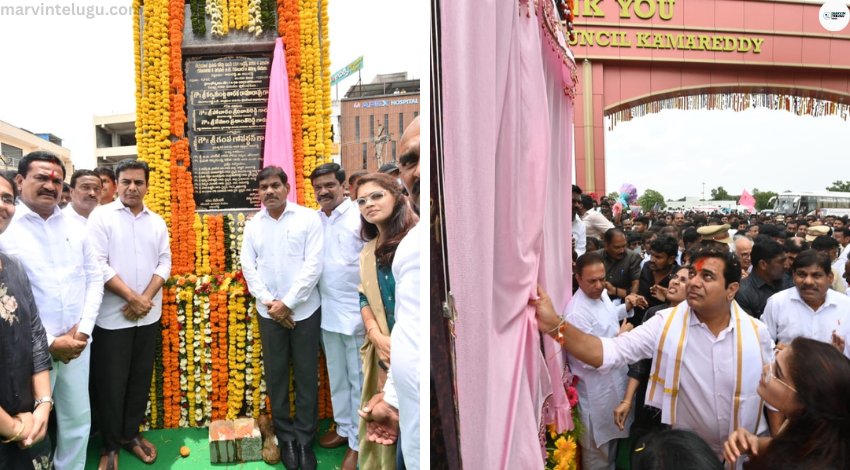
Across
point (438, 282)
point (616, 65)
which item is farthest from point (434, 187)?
point (616, 65)

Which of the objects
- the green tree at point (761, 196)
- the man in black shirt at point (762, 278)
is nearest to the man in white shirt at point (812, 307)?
the man in black shirt at point (762, 278)

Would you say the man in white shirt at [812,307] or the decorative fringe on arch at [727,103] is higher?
the decorative fringe on arch at [727,103]

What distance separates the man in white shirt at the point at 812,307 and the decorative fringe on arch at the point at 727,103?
8288 mm

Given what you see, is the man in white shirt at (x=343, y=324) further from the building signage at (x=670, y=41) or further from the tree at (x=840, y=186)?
the tree at (x=840, y=186)

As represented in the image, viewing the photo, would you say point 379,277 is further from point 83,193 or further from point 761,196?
point 761,196

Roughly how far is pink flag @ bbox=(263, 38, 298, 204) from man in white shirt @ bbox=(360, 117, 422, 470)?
2711 mm

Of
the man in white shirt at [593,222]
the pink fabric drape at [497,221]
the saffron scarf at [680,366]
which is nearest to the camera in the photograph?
the pink fabric drape at [497,221]

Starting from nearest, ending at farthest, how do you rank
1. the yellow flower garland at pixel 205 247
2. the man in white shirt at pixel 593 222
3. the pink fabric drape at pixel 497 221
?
1. the pink fabric drape at pixel 497 221
2. the yellow flower garland at pixel 205 247
3. the man in white shirt at pixel 593 222

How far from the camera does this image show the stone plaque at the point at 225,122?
461cm

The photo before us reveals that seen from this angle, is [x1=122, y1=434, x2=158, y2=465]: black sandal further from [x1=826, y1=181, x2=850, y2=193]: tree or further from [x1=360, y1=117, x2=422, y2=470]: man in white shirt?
[x1=826, y1=181, x2=850, y2=193]: tree

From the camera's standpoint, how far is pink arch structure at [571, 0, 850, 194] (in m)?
10.5

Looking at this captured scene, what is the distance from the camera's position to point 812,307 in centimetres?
339

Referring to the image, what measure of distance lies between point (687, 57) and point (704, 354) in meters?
9.92

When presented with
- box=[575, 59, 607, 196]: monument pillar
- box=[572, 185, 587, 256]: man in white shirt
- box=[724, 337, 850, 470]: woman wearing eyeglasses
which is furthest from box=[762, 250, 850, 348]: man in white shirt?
box=[575, 59, 607, 196]: monument pillar
